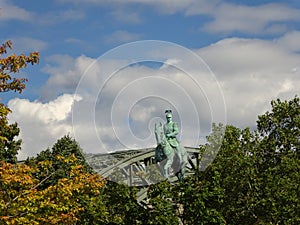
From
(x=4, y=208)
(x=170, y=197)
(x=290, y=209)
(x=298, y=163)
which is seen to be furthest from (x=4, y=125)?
(x=298, y=163)

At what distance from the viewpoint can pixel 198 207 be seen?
22141mm

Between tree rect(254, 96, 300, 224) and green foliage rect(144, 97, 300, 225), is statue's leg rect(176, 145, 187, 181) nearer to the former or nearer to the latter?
green foliage rect(144, 97, 300, 225)

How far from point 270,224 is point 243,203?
9.33 ft

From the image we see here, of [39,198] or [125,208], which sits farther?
[125,208]

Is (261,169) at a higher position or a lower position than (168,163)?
higher

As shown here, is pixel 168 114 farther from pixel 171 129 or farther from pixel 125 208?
pixel 125 208

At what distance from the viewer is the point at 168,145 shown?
2261cm

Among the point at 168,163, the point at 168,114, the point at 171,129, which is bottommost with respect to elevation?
the point at 168,163

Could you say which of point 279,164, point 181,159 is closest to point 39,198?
point 181,159

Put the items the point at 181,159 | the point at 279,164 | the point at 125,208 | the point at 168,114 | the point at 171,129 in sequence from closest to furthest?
the point at 168,114 < the point at 171,129 < the point at 181,159 < the point at 125,208 < the point at 279,164

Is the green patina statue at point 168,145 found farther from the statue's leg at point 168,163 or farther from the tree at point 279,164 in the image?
the tree at point 279,164

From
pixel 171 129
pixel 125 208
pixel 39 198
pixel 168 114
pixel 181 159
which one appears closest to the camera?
pixel 39 198

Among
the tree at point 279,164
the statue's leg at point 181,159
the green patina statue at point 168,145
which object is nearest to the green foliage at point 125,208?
the green patina statue at point 168,145

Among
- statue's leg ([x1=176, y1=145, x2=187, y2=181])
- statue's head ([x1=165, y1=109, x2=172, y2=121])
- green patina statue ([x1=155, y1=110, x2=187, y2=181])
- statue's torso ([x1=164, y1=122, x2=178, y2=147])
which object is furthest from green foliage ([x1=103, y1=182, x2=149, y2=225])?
statue's head ([x1=165, y1=109, x2=172, y2=121])
